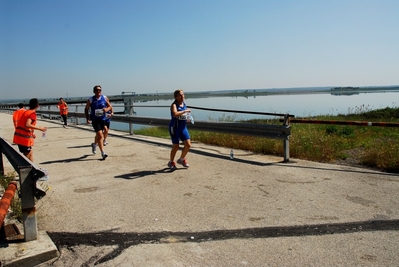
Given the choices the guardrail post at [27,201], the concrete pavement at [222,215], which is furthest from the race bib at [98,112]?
the guardrail post at [27,201]

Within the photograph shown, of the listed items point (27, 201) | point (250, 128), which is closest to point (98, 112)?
point (250, 128)

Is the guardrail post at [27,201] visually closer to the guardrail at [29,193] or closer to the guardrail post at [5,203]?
the guardrail at [29,193]

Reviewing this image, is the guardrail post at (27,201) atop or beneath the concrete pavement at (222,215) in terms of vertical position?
atop

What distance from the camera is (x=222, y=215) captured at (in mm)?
4656

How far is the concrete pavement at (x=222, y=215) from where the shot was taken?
11.6ft

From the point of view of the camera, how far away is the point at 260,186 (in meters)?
6.05

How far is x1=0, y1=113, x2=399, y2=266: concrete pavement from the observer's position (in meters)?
3.54

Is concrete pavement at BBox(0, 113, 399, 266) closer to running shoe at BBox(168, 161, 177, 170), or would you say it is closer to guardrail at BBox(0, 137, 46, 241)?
running shoe at BBox(168, 161, 177, 170)

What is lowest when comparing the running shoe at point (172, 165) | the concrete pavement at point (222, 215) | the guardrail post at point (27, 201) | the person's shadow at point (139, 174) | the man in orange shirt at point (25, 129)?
the concrete pavement at point (222, 215)

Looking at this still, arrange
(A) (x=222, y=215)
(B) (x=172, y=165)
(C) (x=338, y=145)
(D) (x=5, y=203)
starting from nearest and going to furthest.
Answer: (D) (x=5, y=203) → (A) (x=222, y=215) → (B) (x=172, y=165) → (C) (x=338, y=145)

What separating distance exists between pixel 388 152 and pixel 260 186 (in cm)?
305

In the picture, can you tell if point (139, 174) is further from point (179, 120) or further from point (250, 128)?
point (250, 128)

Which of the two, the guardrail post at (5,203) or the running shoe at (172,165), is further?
the running shoe at (172,165)

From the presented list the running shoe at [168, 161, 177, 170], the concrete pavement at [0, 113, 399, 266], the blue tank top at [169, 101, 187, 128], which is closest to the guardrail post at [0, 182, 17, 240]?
the concrete pavement at [0, 113, 399, 266]
